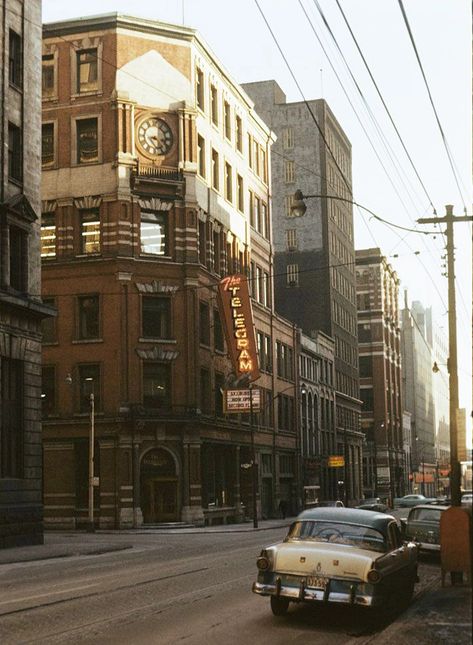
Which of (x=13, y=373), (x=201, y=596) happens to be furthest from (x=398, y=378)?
(x=201, y=596)

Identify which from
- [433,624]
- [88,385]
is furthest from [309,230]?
[433,624]

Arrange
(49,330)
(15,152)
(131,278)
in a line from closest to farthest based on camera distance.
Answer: (15,152) → (131,278) → (49,330)

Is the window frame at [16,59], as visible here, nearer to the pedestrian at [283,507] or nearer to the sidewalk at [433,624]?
the sidewalk at [433,624]

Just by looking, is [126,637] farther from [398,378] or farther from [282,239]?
[398,378]

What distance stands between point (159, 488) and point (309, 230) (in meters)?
51.8

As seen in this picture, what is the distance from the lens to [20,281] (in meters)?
37.5

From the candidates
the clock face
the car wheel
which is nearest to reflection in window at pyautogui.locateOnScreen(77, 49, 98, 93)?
the clock face

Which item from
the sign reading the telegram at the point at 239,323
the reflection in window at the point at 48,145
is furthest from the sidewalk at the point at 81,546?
the reflection in window at the point at 48,145

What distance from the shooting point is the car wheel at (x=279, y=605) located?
1482 cm

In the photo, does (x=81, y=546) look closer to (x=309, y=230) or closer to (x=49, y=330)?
(x=49, y=330)

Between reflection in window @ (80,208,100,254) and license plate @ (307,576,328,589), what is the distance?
147 feet

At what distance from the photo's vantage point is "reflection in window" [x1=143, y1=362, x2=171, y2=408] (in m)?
56.2

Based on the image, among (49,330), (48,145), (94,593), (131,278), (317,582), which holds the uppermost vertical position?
(48,145)

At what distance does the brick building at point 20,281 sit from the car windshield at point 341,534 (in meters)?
21.6
